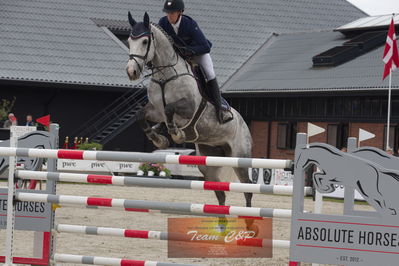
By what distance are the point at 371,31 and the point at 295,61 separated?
3.08m

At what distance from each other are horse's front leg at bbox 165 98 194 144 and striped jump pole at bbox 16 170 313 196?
1819 millimetres

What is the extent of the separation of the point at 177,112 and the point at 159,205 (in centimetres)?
220

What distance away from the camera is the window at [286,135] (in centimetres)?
3148

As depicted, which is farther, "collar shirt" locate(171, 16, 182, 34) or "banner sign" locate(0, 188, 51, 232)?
"collar shirt" locate(171, 16, 182, 34)

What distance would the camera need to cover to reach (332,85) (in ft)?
96.0

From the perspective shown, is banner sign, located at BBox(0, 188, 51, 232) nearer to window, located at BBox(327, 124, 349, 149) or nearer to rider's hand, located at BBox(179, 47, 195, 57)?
rider's hand, located at BBox(179, 47, 195, 57)

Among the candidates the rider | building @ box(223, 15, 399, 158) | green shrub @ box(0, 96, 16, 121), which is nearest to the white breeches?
the rider

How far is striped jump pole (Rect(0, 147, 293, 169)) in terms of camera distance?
6.20 m

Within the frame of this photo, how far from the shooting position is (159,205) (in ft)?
21.9

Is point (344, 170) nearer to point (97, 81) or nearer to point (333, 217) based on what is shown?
point (333, 217)

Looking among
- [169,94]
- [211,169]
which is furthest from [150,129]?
[211,169]

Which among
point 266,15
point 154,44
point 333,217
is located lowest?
point 333,217

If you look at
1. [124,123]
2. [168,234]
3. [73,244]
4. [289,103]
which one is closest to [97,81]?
[124,123]

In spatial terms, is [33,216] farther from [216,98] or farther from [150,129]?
[216,98]
